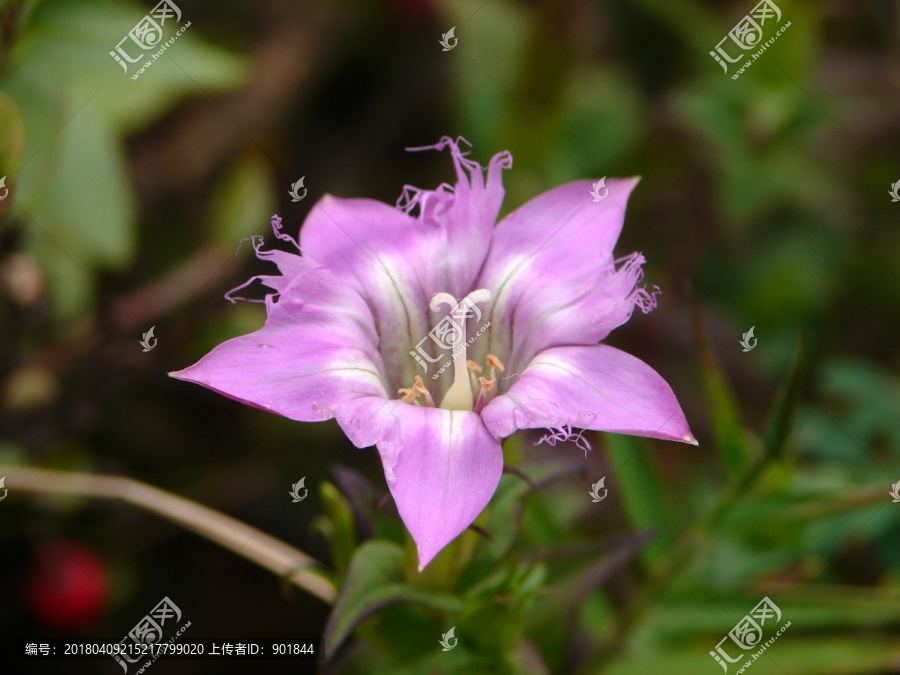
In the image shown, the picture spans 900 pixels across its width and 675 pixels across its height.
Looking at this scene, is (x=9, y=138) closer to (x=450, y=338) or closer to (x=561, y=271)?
(x=450, y=338)

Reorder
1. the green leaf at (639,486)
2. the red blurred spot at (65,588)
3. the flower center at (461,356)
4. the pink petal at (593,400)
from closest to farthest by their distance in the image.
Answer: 1. the pink petal at (593,400)
2. the flower center at (461,356)
3. the green leaf at (639,486)
4. the red blurred spot at (65,588)

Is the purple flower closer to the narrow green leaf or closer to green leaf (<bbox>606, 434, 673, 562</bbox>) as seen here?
the narrow green leaf

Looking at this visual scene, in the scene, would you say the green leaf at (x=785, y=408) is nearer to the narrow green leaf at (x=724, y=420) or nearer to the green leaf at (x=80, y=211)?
the narrow green leaf at (x=724, y=420)

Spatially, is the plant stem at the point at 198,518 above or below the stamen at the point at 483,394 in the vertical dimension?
below

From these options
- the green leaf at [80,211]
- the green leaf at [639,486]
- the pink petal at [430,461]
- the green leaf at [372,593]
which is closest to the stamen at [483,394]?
the pink petal at [430,461]

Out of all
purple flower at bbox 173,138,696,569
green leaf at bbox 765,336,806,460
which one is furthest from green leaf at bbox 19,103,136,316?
green leaf at bbox 765,336,806,460

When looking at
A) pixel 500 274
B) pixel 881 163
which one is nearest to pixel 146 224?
pixel 500 274

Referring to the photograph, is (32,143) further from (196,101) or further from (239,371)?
(196,101)
